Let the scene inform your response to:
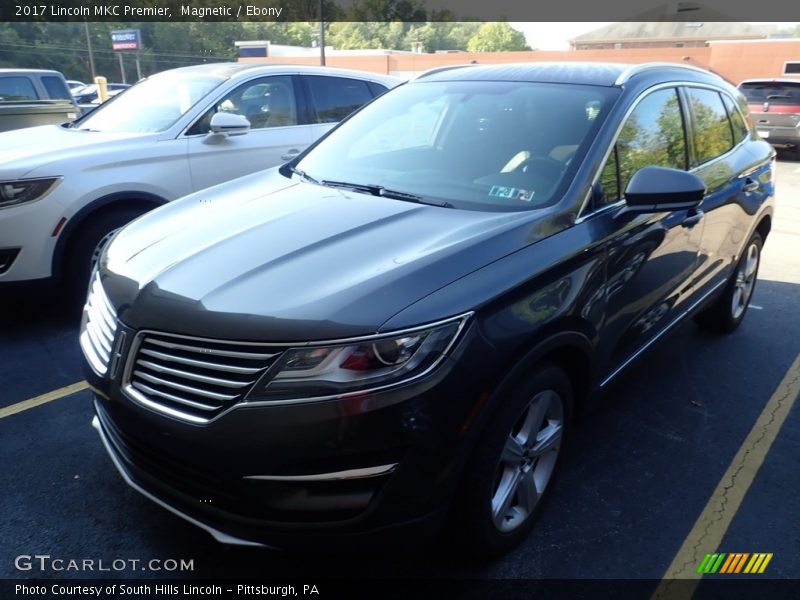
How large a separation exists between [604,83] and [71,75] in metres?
48.7

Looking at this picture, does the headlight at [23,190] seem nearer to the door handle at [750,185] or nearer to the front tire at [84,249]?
the front tire at [84,249]

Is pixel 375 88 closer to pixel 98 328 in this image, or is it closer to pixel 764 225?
pixel 764 225

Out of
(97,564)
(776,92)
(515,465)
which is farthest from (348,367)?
(776,92)

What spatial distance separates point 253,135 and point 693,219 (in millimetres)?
3642

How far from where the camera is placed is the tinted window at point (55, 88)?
9367mm

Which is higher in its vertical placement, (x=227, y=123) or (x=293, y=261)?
(x=293, y=261)

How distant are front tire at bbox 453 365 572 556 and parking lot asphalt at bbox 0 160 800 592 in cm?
14

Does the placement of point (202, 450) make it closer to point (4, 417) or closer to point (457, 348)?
point (457, 348)

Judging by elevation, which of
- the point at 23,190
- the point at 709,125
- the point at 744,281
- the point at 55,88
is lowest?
the point at 744,281

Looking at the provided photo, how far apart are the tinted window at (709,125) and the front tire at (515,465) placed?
6.42 ft

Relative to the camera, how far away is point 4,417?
330cm

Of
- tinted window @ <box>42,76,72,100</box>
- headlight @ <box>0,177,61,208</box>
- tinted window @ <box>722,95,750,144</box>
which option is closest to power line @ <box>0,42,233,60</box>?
tinted window @ <box>42,76,72,100</box>

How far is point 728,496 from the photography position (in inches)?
113

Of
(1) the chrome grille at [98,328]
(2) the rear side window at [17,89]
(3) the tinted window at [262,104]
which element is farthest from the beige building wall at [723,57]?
(1) the chrome grille at [98,328]
